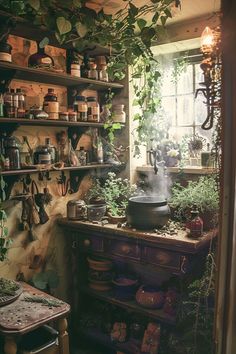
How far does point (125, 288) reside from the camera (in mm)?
2455

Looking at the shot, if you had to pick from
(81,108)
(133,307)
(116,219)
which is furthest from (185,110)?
(133,307)

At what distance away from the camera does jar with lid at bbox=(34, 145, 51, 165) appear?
2352 millimetres

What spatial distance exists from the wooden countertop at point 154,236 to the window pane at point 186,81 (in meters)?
1.24

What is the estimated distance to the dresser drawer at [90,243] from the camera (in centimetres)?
248

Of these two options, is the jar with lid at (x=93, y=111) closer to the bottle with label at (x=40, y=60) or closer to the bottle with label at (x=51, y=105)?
the bottle with label at (x=51, y=105)

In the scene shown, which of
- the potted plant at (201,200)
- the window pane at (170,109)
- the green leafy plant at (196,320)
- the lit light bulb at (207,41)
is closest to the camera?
the lit light bulb at (207,41)

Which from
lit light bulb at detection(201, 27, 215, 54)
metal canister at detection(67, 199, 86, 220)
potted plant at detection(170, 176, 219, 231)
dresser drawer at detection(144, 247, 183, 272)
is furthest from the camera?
metal canister at detection(67, 199, 86, 220)

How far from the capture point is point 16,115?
7.03 feet

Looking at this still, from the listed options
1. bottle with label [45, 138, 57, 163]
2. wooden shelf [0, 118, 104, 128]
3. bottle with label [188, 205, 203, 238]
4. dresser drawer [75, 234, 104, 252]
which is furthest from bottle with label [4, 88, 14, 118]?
bottle with label [188, 205, 203, 238]

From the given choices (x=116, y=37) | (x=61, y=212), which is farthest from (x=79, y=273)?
(x=116, y=37)

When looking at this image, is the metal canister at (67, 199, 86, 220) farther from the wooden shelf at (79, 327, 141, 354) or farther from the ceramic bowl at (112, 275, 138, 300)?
the wooden shelf at (79, 327, 141, 354)

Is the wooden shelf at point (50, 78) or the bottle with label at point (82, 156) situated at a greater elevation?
the wooden shelf at point (50, 78)

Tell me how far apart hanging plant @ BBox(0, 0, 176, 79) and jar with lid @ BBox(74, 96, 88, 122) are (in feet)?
1.05

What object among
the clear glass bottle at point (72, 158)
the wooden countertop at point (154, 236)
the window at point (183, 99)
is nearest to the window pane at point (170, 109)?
the window at point (183, 99)
